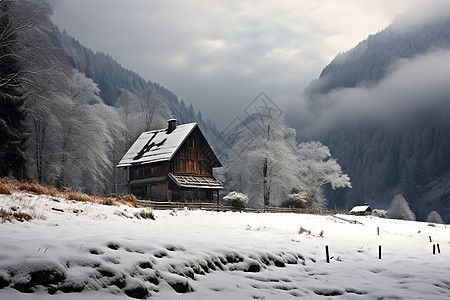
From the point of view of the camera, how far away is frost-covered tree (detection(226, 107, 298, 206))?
1705 inches

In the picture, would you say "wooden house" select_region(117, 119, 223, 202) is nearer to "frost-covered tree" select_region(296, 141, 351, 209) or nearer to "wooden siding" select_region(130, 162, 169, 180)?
"wooden siding" select_region(130, 162, 169, 180)

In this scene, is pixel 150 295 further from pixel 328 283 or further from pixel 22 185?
pixel 22 185

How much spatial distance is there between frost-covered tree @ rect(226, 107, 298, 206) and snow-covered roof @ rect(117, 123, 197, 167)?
9628 millimetres

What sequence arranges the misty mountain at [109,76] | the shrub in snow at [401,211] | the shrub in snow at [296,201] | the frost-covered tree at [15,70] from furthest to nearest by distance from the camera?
1. the misty mountain at [109,76]
2. the shrub in snow at [401,211]
3. the shrub in snow at [296,201]
4. the frost-covered tree at [15,70]

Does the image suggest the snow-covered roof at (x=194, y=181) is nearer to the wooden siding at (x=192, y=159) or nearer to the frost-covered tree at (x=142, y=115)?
the wooden siding at (x=192, y=159)

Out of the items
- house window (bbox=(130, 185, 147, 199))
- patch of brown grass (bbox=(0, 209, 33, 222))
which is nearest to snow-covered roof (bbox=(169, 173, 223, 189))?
house window (bbox=(130, 185, 147, 199))

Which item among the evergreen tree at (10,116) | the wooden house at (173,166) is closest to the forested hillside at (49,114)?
the evergreen tree at (10,116)

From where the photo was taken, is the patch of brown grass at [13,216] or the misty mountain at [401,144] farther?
the misty mountain at [401,144]

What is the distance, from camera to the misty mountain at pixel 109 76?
128 m

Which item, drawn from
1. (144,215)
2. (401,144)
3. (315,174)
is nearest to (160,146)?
(144,215)

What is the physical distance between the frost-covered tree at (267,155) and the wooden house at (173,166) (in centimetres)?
651

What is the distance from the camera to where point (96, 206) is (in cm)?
1770

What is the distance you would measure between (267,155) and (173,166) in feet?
40.3

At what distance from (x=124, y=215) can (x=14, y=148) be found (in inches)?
484
